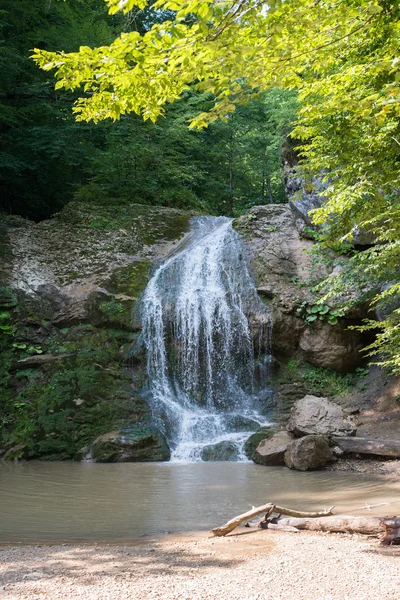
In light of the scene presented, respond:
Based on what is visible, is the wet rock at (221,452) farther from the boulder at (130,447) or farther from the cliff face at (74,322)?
the cliff face at (74,322)

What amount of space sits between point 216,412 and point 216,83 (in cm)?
957

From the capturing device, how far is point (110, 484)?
26.7 ft

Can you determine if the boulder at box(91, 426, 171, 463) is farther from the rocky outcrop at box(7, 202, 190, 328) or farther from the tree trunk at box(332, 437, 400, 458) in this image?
the rocky outcrop at box(7, 202, 190, 328)

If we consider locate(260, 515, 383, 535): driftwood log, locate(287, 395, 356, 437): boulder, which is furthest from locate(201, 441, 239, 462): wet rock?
locate(260, 515, 383, 535): driftwood log

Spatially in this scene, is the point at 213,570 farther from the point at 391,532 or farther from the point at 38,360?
the point at 38,360

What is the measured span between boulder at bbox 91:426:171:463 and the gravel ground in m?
5.76

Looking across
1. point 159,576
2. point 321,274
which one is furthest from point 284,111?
point 159,576

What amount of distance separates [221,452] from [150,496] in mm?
3314

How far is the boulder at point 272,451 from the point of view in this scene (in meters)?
9.56

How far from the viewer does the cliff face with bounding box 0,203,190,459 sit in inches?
452

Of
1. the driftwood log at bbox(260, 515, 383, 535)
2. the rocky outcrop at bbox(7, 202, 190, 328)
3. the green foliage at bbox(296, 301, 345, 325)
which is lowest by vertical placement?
the driftwood log at bbox(260, 515, 383, 535)

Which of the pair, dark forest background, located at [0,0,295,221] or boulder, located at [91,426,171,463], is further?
dark forest background, located at [0,0,295,221]

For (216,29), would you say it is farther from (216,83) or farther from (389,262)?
(389,262)

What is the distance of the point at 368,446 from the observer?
9.32 meters
